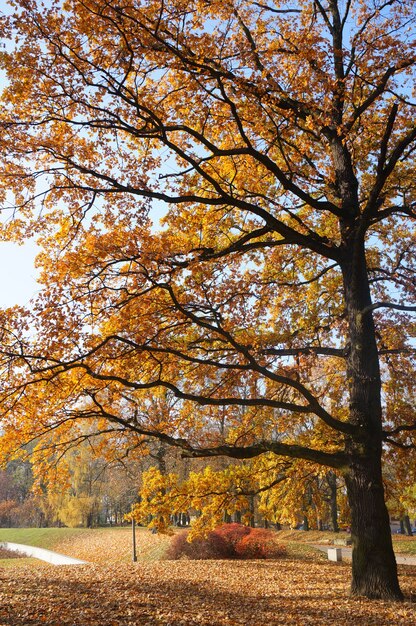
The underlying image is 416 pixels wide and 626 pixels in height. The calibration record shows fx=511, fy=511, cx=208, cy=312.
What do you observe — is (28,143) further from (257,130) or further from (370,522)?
(370,522)

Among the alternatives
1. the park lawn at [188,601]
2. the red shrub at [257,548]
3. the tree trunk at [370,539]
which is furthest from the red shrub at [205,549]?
the tree trunk at [370,539]

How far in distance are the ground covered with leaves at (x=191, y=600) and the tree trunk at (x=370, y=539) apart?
0.98 ft

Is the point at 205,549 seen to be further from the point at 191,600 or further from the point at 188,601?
the point at 188,601

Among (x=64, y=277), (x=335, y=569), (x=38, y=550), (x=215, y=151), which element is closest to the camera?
(x=215, y=151)

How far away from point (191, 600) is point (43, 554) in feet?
79.9

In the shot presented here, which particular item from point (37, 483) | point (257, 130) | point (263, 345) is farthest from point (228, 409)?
point (257, 130)

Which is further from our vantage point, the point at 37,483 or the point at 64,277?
the point at 37,483

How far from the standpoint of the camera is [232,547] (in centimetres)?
1962

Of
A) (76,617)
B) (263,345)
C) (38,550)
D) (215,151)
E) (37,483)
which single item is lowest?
(38,550)

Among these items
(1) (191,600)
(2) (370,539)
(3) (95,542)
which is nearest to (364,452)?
(2) (370,539)

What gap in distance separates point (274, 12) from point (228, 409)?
928 cm

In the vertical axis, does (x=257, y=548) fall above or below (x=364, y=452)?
below

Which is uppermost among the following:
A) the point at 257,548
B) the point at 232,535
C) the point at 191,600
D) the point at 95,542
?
the point at 191,600

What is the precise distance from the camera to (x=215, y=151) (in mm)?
8117
